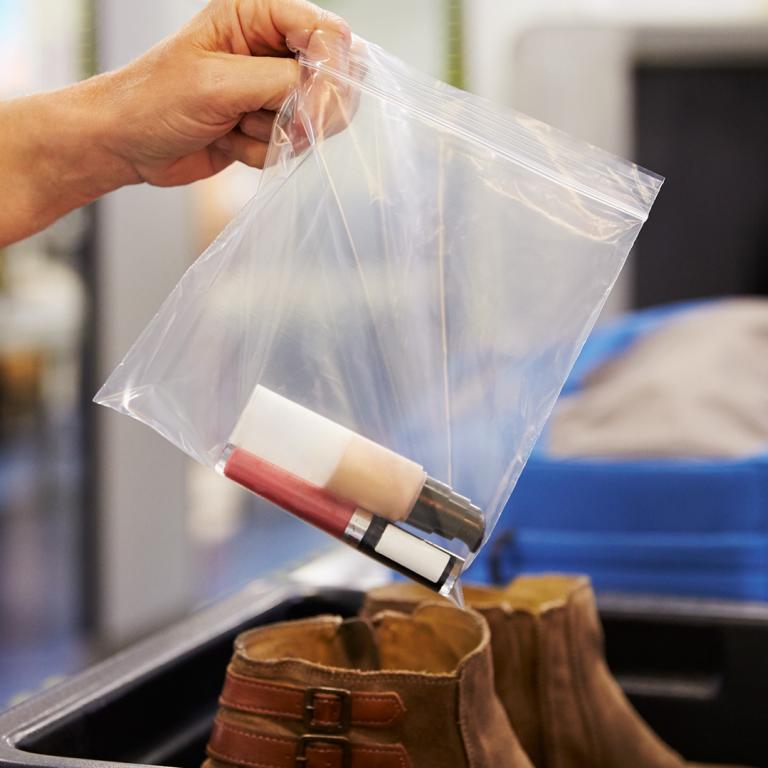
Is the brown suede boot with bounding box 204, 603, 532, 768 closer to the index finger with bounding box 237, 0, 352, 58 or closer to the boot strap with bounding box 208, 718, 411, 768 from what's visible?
the boot strap with bounding box 208, 718, 411, 768

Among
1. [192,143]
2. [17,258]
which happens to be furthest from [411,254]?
[17,258]

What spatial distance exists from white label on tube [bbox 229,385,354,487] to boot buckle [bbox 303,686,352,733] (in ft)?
0.31

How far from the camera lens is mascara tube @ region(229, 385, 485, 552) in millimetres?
476

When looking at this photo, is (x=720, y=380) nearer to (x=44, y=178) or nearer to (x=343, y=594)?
(x=343, y=594)

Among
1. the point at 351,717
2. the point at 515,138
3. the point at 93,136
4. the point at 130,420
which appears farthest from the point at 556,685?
the point at 130,420

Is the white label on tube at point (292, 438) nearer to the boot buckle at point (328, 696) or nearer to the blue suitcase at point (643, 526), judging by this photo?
the boot buckle at point (328, 696)

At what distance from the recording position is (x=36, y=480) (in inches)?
120

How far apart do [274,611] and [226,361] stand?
0.29 m

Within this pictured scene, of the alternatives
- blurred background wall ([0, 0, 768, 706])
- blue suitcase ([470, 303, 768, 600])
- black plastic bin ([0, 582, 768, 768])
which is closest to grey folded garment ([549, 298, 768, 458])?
blue suitcase ([470, 303, 768, 600])

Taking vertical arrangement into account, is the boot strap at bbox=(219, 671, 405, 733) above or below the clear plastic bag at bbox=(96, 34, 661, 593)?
below

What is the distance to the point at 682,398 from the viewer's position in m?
1.00

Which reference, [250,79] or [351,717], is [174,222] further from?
[351,717]

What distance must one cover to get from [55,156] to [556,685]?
0.42 metres

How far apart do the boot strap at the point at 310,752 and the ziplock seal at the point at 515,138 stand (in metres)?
0.28
